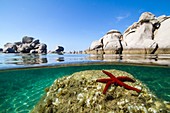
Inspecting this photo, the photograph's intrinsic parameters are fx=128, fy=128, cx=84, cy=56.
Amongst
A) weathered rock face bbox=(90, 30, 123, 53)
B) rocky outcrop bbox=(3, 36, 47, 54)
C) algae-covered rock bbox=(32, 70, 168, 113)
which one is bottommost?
algae-covered rock bbox=(32, 70, 168, 113)

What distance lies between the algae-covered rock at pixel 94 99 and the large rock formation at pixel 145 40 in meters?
24.9

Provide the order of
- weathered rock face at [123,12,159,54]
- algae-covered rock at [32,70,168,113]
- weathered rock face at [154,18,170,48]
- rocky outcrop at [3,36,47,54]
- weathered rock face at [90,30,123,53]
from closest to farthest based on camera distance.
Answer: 1. algae-covered rock at [32,70,168,113]
2. weathered rock face at [154,18,170,48]
3. weathered rock face at [123,12,159,54]
4. weathered rock face at [90,30,123,53]
5. rocky outcrop at [3,36,47,54]

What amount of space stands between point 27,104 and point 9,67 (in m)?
11.5

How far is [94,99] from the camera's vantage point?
9.68 ft

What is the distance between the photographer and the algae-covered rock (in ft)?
8.84

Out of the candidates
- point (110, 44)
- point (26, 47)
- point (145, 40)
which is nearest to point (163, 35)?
point (145, 40)

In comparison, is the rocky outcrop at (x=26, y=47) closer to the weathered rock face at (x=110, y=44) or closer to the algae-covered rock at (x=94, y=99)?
the weathered rock face at (x=110, y=44)

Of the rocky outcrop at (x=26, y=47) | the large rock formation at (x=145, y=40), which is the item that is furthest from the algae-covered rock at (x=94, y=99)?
the rocky outcrop at (x=26, y=47)

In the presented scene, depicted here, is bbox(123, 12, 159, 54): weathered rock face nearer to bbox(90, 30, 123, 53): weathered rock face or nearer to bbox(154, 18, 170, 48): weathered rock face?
bbox(154, 18, 170, 48): weathered rock face

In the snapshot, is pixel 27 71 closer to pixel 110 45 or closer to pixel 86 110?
pixel 86 110

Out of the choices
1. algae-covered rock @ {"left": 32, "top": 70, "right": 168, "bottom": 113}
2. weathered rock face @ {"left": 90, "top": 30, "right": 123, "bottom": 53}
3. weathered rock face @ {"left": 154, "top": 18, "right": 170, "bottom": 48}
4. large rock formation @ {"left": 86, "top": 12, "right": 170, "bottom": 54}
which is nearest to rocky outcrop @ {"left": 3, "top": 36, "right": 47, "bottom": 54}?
large rock formation @ {"left": 86, "top": 12, "right": 170, "bottom": 54}

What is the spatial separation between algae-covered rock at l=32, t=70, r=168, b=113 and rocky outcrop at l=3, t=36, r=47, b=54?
79.1 metres

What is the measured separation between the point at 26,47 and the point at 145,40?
2863 inches

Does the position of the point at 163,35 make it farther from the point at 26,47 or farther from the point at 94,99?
the point at 26,47
